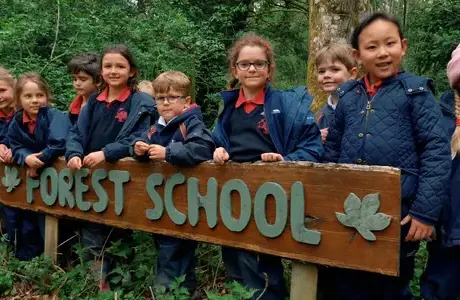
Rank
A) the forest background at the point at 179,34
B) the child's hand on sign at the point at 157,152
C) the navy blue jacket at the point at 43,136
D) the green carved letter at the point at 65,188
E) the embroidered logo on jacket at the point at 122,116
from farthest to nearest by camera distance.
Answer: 1. the forest background at the point at 179,34
2. the navy blue jacket at the point at 43,136
3. the green carved letter at the point at 65,188
4. the embroidered logo on jacket at the point at 122,116
5. the child's hand on sign at the point at 157,152

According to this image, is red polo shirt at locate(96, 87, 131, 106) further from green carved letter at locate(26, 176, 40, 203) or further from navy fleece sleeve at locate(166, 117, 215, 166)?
green carved letter at locate(26, 176, 40, 203)

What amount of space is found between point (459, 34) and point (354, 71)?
694cm

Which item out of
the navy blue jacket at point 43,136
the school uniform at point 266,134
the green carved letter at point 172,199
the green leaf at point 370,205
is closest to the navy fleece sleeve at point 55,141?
the navy blue jacket at point 43,136

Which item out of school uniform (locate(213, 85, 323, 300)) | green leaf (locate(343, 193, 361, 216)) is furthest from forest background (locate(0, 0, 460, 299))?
green leaf (locate(343, 193, 361, 216))

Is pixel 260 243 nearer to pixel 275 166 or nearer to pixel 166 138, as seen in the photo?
pixel 275 166

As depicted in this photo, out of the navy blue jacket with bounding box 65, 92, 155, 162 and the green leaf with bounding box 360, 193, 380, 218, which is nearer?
the green leaf with bounding box 360, 193, 380, 218

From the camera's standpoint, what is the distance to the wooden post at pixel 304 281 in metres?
2.58

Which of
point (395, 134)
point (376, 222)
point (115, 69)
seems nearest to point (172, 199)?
point (115, 69)

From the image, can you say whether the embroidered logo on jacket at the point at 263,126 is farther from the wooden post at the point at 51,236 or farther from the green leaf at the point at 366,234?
the wooden post at the point at 51,236

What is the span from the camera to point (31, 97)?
12.6 ft

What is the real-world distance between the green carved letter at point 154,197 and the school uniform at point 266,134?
499 mm

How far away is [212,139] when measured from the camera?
2994 millimetres

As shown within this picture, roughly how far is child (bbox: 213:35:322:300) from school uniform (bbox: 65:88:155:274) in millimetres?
728

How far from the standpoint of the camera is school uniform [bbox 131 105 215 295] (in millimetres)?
2910
